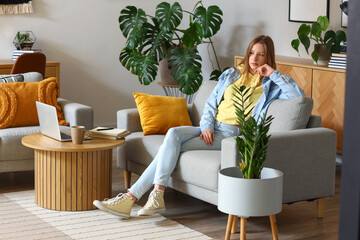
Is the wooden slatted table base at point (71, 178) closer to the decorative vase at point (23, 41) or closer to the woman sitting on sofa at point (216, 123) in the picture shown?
the woman sitting on sofa at point (216, 123)

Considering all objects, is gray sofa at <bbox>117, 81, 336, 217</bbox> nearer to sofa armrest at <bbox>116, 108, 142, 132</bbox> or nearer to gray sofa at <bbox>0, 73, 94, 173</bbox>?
sofa armrest at <bbox>116, 108, 142, 132</bbox>

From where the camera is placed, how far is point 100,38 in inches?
248

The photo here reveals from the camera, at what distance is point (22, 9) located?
19.2ft

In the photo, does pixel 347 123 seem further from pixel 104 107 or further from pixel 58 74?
pixel 104 107

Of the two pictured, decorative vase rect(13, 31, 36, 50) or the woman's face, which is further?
decorative vase rect(13, 31, 36, 50)

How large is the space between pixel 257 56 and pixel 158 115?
817mm

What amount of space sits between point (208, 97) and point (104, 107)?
8.57 feet

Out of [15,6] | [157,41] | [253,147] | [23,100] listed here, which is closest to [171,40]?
[157,41]

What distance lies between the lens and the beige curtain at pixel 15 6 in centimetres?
577

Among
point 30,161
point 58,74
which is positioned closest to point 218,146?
point 30,161

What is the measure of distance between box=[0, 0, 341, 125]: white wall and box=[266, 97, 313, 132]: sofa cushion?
2.36 m

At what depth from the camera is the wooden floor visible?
3.19 m

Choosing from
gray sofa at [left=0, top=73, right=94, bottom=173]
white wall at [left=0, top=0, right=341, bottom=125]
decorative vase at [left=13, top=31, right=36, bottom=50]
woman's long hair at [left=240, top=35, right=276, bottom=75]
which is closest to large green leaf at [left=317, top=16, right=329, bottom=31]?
white wall at [left=0, top=0, right=341, bottom=125]

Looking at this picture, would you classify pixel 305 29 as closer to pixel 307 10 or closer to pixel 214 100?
pixel 307 10
